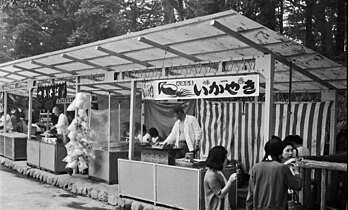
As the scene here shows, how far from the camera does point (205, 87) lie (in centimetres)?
685

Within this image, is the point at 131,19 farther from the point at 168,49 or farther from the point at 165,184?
the point at 165,184

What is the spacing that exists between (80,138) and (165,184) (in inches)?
155

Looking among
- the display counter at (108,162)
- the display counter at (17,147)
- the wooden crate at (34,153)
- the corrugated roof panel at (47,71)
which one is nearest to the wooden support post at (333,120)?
the display counter at (108,162)

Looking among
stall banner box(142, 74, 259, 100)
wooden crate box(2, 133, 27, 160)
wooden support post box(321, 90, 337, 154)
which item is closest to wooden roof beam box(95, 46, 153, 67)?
stall banner box(142, 74, 259, 100)

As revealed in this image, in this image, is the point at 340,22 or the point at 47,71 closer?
the point at 340,22

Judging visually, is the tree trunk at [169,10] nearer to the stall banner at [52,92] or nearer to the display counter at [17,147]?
the stall banner at [52,92]

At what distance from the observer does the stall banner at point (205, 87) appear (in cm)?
630

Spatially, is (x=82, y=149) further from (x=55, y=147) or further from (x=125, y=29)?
(x=125, y=29)

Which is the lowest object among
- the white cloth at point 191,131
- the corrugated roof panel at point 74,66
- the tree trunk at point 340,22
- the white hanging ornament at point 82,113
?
the white cloth at point 191,131

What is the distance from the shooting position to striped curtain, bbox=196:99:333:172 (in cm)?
862

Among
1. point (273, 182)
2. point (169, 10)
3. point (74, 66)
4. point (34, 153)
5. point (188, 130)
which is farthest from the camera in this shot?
point (169, 10)

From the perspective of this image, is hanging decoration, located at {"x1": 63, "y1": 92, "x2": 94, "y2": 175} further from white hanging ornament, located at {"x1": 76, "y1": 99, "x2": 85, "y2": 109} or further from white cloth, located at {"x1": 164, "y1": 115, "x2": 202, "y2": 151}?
white cloth, located at {"x1": 164, "y1": 115, "x2": 202, "y2": 151}

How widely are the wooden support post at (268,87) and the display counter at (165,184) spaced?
1.48m

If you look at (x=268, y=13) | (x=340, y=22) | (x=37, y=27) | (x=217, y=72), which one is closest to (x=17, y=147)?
(x=37, y=27)
